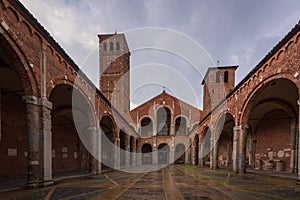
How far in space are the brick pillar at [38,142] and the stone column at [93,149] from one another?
4.09m

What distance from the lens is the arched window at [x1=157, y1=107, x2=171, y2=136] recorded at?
91.2 feet

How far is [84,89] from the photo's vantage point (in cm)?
917

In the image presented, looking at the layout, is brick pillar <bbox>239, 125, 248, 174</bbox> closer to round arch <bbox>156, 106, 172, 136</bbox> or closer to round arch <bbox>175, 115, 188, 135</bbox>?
round arch <bbox>175, 115, 188, 135</bbox>

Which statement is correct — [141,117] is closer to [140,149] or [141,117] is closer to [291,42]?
[140,149]

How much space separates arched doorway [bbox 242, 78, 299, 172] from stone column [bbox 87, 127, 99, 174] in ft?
28.0

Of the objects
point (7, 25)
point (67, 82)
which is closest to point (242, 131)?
point (67, 82)

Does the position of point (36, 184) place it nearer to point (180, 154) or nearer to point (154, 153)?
point (154, 153)

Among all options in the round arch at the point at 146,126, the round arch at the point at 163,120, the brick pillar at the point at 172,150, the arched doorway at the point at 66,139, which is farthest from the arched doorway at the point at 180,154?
the arched doorway at the point at 66,139

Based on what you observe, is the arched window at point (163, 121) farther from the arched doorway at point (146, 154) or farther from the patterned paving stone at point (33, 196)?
the patterned paving stone at point (33, 196)

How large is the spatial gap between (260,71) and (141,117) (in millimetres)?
20716

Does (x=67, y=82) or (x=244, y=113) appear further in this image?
(x=244, y=113)

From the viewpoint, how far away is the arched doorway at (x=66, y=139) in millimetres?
11758

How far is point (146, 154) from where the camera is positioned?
87.7 ft

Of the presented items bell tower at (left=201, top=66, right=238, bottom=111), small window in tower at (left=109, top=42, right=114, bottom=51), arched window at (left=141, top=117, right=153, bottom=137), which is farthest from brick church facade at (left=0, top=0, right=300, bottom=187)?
small window in tower at (left=109, top=42, right=114, bottom=51)
